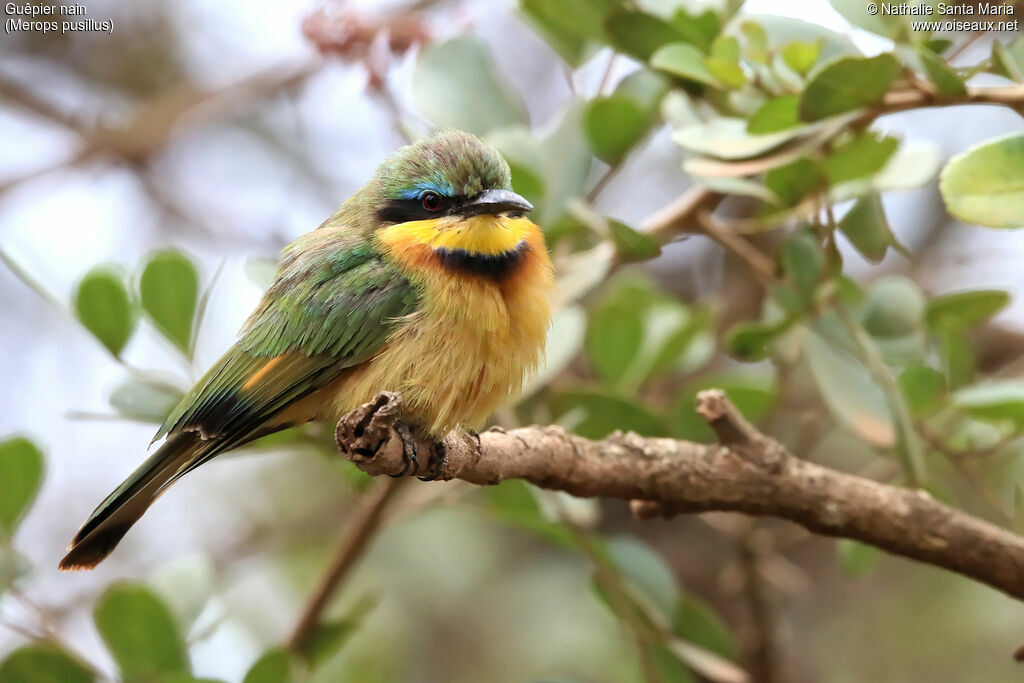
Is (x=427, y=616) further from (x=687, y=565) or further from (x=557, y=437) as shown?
(x=557, y=437)

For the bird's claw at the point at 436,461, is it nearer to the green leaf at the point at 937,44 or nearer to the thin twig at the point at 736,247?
the thin twig at the point at 736,247

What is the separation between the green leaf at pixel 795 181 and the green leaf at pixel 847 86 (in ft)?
0.70

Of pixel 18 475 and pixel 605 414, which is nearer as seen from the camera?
pixel 18 475

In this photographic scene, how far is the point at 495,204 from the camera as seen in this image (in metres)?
2.46

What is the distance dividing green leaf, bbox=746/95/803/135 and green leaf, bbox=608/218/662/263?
32 cm

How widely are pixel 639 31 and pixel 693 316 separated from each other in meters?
0.89

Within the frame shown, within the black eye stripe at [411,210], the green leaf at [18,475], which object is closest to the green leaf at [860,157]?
the black eye stripe at [411,210]

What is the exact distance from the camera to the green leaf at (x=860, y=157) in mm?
2342

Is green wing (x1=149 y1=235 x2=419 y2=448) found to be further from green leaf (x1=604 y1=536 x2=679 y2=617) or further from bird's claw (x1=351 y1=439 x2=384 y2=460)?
green leaf (x1=604 y1=536 x2=679 y2=617)

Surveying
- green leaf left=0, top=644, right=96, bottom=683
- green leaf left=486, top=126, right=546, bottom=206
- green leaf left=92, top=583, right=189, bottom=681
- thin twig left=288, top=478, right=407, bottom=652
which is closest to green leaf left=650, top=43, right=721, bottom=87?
green leaf left=486, top=126, right=546, bottom=206

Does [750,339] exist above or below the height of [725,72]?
below

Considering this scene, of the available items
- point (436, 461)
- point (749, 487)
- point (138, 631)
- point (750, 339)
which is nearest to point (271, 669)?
point (138, 631)

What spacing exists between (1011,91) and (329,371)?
4.85ft

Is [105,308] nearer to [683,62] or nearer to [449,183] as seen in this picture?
[449,183]
